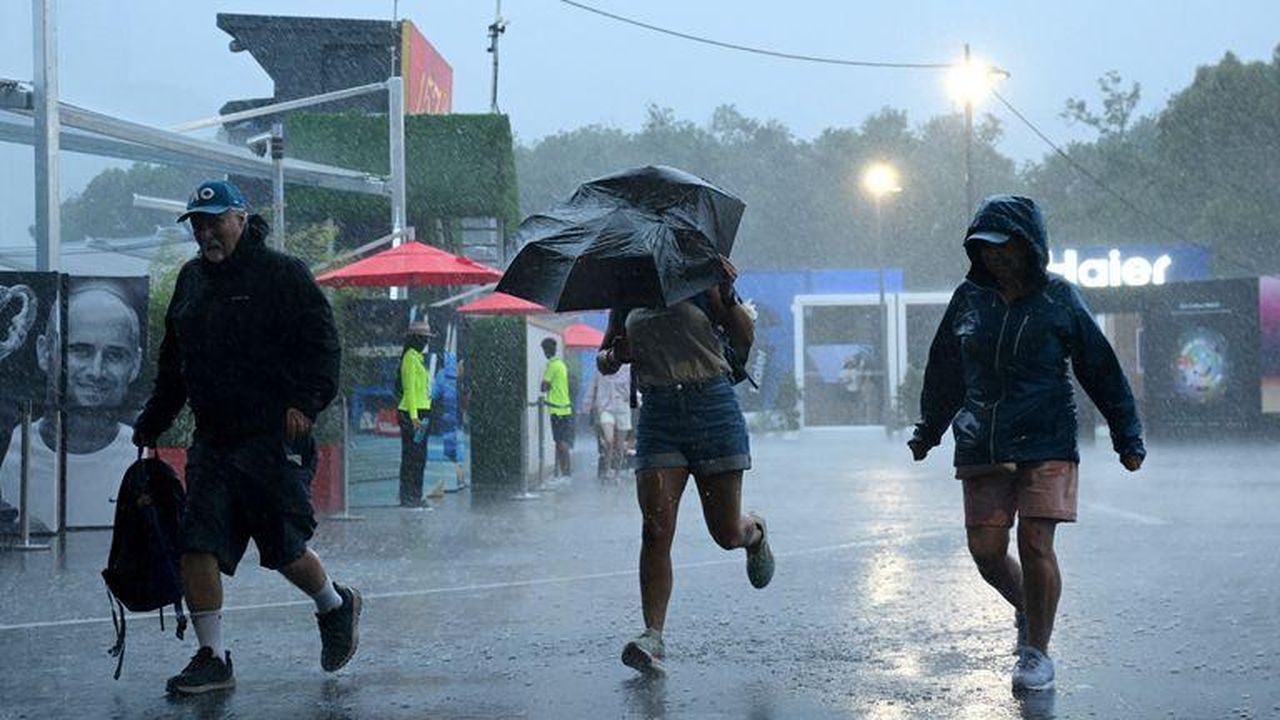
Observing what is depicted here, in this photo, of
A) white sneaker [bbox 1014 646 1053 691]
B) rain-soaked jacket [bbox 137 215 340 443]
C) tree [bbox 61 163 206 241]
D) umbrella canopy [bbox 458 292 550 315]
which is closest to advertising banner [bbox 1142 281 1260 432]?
umbrella canopy [bbox 458 292 550 315]

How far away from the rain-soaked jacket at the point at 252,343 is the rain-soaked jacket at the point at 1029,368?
2.21 meters

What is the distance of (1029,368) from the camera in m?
5.98

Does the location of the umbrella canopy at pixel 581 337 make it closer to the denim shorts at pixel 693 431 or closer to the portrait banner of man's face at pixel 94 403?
the portrait banner of man's face at pixel 94 403

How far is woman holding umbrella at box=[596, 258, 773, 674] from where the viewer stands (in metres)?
6.37

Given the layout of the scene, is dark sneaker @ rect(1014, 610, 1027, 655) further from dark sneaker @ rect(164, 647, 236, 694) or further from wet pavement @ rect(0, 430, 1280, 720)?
dark sneaker @ rect(164, 647, 236, 694)

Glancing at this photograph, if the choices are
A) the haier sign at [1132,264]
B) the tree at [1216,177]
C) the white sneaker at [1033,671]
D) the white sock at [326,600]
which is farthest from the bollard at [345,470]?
the tree at [1216,177]

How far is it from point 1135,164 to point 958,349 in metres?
61.5

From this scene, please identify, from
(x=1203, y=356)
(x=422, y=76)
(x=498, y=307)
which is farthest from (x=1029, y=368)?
(x=1203, y=356)

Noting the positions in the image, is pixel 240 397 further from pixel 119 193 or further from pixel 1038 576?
pixel 119 193

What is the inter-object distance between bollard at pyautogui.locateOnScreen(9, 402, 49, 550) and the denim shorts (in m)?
6.94

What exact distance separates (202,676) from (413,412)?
31.9ft

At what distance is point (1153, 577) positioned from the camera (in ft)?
30.2

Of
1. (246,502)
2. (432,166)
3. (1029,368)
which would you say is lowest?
(246,502)

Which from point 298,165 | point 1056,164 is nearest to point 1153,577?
point 298,165
